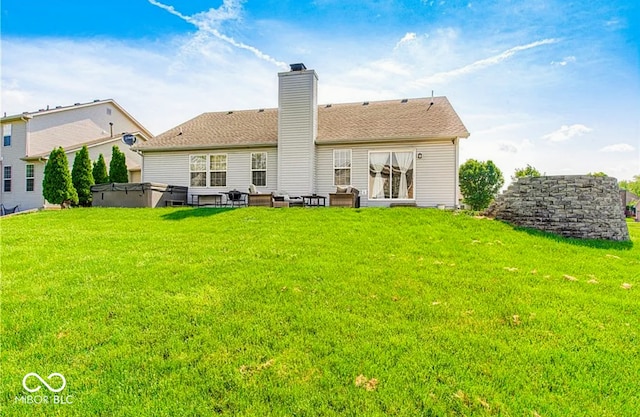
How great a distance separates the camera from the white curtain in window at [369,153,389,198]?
13.2 meters

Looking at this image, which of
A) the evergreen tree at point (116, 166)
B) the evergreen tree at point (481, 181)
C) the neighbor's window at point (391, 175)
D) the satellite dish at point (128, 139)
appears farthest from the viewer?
the evergreen tree at point (481, 181)

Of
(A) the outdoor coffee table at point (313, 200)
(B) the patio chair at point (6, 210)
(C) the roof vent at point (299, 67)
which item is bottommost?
(B) the patio chair at point (6, 210)

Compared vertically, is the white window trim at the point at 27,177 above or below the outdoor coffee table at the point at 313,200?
above

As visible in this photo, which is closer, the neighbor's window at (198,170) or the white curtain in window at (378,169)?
the white curtain in window at (378,169)

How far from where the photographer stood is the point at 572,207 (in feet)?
28.2

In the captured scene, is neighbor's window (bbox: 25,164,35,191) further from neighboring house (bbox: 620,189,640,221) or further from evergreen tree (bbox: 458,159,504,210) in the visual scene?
neighboring house (bbox: 620,189,640,221)

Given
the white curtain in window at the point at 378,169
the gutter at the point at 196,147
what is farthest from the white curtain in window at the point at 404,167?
the gutter at the point at 196,147

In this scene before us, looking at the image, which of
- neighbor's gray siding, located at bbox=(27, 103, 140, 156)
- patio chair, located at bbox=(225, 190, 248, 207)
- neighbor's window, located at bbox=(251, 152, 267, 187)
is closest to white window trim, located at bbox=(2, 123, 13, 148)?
neighbor's gray siding, located at bbox=(27, 103, 140, 156)

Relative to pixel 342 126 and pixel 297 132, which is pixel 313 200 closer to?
pixel 297 132

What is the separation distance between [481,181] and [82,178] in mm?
34758

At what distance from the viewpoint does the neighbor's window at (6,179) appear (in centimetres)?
2092

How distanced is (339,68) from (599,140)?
12.6 metres

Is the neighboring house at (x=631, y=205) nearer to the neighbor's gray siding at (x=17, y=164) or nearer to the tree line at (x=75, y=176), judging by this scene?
the tree line at (x=75, y=176)

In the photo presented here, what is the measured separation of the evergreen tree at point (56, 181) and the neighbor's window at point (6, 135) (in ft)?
33.3
